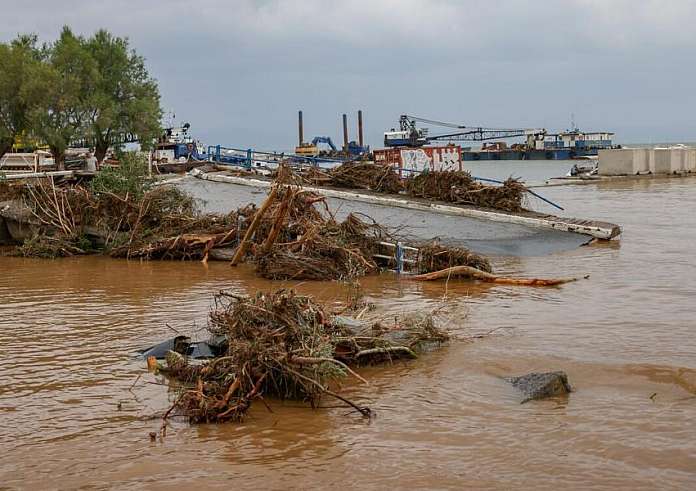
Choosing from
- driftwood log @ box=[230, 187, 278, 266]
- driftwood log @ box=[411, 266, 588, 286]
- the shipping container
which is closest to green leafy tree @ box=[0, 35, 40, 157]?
the shipping container

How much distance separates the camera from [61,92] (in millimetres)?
41094

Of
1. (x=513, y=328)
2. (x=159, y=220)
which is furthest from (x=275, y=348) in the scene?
(x=159, y=220)

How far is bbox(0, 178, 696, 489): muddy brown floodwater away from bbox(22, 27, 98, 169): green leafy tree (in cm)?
2866

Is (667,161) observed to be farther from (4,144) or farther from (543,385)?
(543,385)

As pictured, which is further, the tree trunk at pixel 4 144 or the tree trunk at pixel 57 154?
the tree trunk at pixel 57 154

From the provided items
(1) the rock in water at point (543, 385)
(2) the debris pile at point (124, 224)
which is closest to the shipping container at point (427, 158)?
(2) the debris pile at point (124, 224)

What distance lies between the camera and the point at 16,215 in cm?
1967

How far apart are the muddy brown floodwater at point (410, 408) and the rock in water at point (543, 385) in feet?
0.38

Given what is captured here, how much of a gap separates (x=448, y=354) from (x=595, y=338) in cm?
194

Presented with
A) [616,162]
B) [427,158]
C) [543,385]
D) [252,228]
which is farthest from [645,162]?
[543,385]

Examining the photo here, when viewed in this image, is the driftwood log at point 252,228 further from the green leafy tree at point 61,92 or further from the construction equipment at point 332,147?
the construction equipment at point 332,147

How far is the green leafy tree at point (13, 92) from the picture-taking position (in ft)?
129

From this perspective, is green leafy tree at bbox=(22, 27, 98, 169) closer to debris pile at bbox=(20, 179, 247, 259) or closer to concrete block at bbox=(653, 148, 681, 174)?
debris pile at bbox=(20, 179, 247, 259)

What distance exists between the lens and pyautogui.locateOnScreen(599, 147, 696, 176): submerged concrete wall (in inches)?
2076
